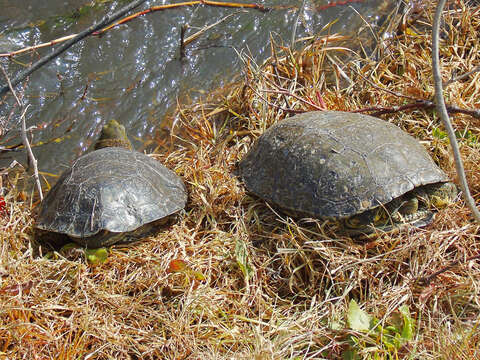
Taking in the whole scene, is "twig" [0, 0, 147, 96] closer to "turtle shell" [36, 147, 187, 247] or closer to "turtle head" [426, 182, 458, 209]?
"turtle shell" [36, 147, 187, 247]

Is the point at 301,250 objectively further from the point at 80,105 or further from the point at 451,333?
the point at 80,105

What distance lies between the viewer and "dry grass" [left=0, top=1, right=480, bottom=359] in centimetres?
302

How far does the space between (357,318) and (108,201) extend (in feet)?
6.05

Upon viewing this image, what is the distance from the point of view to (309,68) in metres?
5.25

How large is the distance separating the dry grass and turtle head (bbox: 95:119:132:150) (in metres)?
0.60

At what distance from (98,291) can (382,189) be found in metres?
1.97

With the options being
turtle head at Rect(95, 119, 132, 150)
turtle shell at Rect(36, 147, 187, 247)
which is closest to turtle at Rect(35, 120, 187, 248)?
turtle shell at Rect(36, 147, 187, 247)

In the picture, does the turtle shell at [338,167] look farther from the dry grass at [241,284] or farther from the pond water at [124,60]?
the pond water at [124,60]

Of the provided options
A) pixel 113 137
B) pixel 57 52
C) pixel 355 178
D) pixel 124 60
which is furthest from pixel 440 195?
pixel 57 52

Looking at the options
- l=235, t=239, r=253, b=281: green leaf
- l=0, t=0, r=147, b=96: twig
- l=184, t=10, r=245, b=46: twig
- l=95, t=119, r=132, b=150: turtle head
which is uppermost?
l=0, t=0, r=147, b=96: twig

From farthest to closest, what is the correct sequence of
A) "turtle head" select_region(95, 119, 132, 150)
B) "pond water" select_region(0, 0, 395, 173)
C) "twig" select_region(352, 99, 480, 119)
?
"pond water" select_region(0, 0, 395, 173) < "turtle head" select_region(95, 119, 132, 150) < "twig" select_region(352, 99, 480, 119)

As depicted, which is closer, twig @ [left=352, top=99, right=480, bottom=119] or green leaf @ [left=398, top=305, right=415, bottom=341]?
green leaf @ [left=398, top=305, right=415, bottom=341]

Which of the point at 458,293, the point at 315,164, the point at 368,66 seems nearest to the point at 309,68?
the point at 368,66

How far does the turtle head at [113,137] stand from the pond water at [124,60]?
0.25 metres
